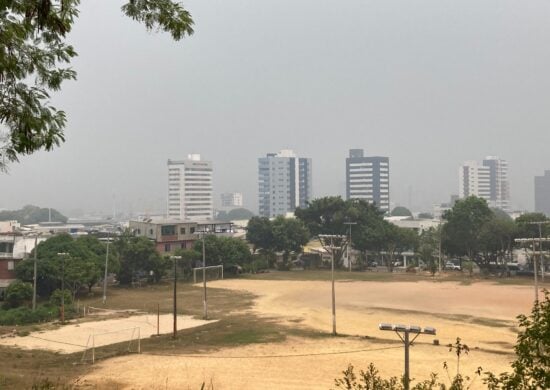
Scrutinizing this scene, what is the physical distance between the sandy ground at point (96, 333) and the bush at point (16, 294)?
11618 mm

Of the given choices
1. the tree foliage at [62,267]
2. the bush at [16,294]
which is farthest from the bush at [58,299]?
the bush at [16,294]

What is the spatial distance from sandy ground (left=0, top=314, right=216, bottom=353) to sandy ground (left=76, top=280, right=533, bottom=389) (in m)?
6.17

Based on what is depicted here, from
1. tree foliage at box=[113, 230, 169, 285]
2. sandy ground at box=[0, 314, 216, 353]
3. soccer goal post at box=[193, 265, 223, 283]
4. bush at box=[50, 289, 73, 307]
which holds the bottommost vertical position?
sandy ground at box=[0, 314, 216, 353]

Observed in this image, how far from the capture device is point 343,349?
1273 inches

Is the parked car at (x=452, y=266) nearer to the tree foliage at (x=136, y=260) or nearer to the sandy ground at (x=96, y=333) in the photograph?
the tree foliage at (x=136, y=260)

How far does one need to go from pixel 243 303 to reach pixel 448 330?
69.9 feet

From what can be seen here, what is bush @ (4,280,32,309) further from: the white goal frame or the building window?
the building window

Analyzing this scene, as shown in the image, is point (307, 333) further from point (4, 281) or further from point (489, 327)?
point (4, 281)

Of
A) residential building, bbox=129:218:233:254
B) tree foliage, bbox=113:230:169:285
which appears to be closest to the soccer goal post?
tree foliage, bbox=113:230:169:285

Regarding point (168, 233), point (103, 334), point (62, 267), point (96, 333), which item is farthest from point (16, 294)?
point (168, 233)

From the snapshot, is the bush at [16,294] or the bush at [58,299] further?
the bush at [16,294]

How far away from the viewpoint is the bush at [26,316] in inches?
1747

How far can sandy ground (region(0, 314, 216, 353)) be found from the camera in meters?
35.2

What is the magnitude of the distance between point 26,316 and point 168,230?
41.2 m
